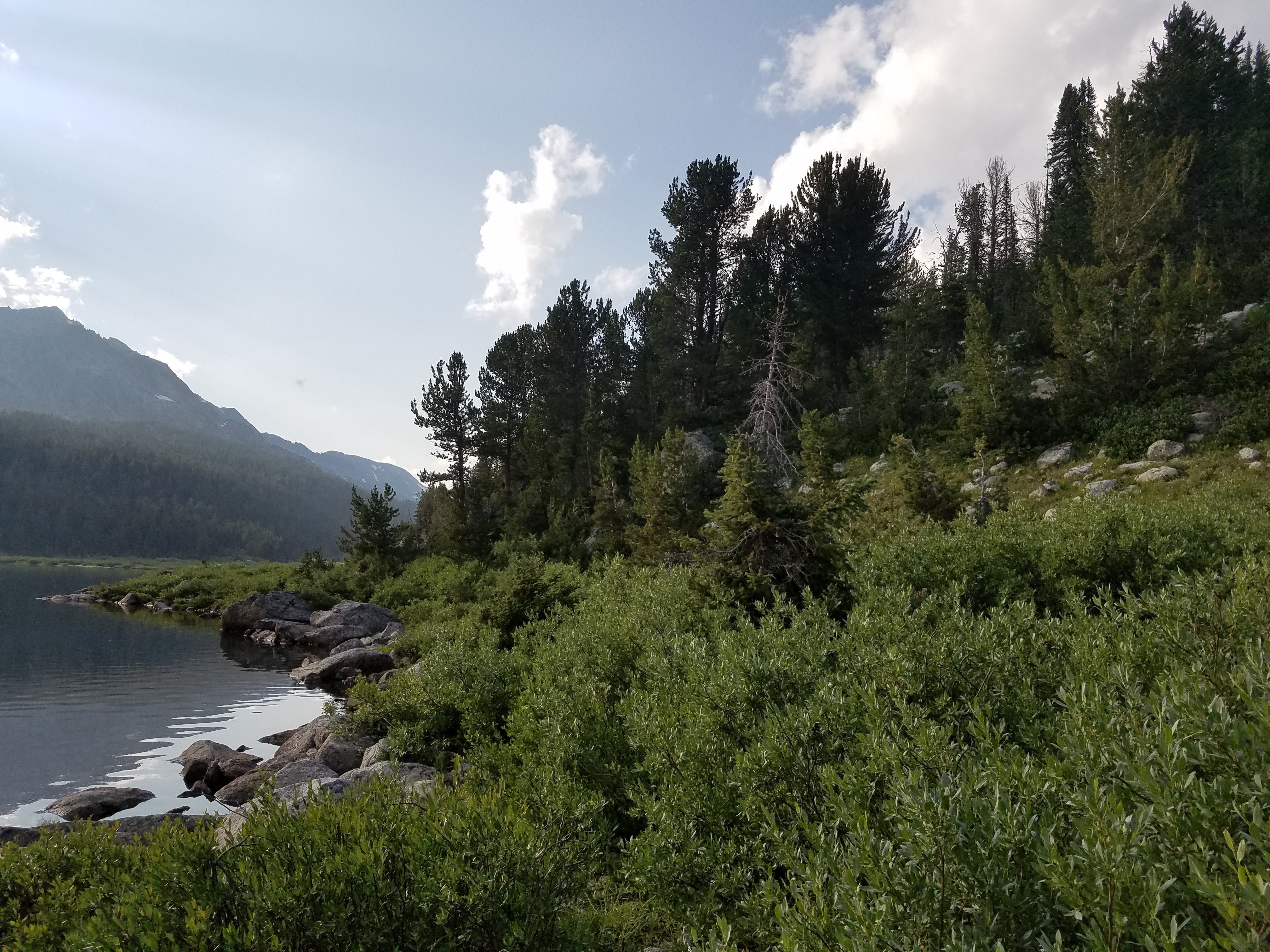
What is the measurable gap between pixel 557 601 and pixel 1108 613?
13.8 metres

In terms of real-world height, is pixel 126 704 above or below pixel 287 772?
below

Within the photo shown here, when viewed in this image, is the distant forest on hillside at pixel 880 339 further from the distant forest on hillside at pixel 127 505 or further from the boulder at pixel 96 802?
the distant forest on hillside at pixel 127 505

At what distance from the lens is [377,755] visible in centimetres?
1145

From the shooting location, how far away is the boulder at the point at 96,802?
35.6 feet

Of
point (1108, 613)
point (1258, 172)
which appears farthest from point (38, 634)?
point (1258, 172)

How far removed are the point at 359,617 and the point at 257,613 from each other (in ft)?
24.5

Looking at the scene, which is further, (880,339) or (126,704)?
(880,339)

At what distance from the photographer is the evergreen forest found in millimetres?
2756

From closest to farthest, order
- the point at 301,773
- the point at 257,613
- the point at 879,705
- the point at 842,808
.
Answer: the point at 842,808 → the point at 879,705 → the point at 301,773 → the point at 257,613

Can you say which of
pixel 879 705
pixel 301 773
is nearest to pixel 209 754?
pixel 301 773

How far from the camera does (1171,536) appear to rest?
8773 mm

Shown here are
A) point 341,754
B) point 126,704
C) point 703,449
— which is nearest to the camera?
point 341,754

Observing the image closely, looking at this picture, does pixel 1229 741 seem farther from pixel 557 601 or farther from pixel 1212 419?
pixel 1212 419

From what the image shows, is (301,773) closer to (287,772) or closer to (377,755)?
(287,772)
